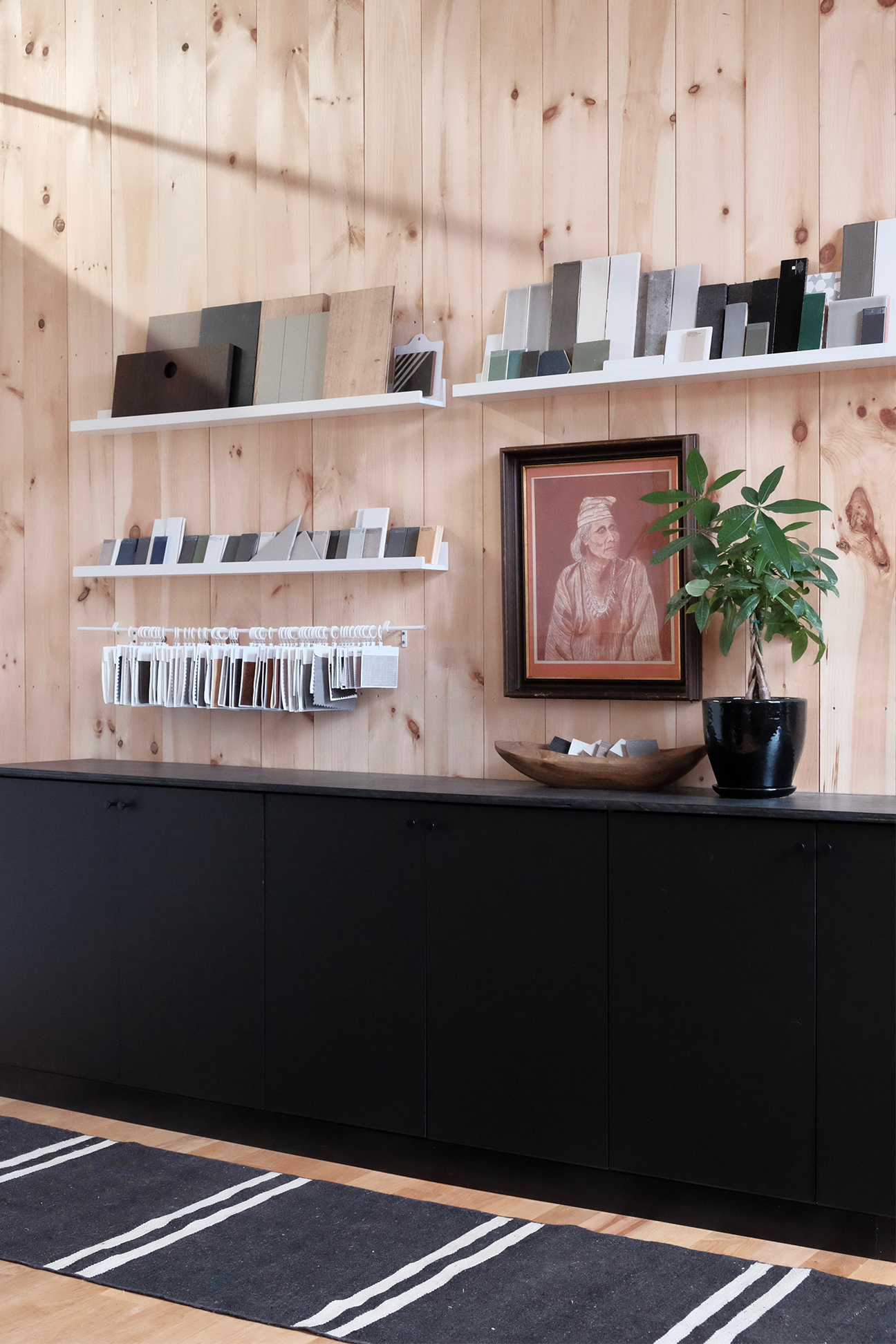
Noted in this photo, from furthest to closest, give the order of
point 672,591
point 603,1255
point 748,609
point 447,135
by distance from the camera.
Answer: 1. point 447,135
2. point 672,591
3. point 748,609
4. point 603,1255

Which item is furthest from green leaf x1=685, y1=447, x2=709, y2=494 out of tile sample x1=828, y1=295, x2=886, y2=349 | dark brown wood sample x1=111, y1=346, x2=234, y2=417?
dark brown wood sample x1=111, y1=346, x2=234, y2=417

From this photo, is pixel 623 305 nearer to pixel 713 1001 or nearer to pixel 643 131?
pixel 643 131

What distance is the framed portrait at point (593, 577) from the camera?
3047mm

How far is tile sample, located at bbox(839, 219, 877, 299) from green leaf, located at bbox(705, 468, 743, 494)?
46 cm

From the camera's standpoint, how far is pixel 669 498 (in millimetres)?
2854

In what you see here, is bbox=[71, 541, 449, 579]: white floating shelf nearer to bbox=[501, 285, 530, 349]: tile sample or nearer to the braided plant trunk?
bbox=[501, 285, 530, 349]: tile sample

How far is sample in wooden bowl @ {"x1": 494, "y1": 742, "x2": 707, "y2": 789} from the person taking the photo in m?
2.84

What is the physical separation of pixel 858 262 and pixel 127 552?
2150 mm

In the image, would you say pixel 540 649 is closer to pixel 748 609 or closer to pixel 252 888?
pixel 748 609

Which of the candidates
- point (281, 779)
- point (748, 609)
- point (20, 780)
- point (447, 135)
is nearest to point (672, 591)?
point (748, 609)

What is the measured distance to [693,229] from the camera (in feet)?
10.0

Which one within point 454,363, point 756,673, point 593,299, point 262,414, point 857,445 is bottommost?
point 756,673

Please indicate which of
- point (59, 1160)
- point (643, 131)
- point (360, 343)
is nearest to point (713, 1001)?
point (59, 1160)

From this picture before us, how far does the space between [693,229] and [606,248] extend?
0.73 ft
